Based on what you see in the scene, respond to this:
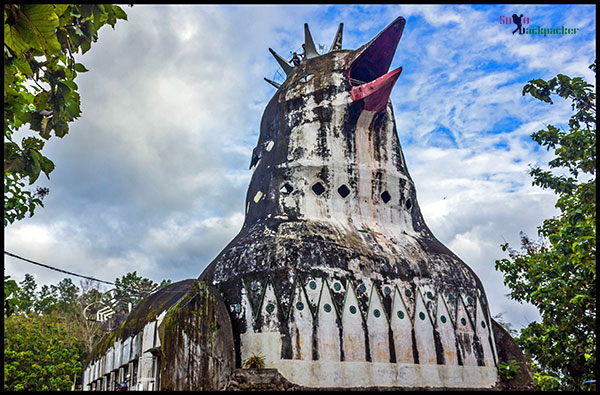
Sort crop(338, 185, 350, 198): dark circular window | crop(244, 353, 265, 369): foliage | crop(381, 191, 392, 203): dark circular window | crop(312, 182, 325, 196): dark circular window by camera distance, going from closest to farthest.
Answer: crop(244, 353, 265, 369): foliage → crop(312, 182, 325, 196): dark circular window → crop(338, 185, 350, 198): dark circular window → crop(381, 191, 392, 203): dark circular window

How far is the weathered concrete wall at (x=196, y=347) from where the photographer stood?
29.9 feet

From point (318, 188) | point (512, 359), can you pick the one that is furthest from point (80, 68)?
point (512, 359)

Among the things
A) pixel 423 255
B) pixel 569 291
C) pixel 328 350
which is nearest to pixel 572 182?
pixel 569 291

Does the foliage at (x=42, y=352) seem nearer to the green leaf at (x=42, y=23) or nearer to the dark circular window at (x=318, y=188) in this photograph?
the dark circular window at (x=318, y=188)

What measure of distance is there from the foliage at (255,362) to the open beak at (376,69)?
6852 millimetres

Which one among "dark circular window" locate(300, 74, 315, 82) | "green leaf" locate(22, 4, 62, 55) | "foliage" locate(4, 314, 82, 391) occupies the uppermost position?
"dark circular window" locate(300, 74, 315, 82)

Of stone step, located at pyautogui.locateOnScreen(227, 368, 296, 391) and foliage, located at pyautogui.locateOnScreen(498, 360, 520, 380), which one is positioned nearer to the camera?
stone step, located at pyautogui.locateOnScreen(227, 368, 296, 391)

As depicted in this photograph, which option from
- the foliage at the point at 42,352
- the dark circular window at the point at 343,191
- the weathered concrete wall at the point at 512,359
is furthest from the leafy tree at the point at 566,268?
the foliage at the point at 42,352

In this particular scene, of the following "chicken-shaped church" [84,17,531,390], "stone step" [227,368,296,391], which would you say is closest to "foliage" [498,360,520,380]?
"chicken-shaped church" [84,17,531,390]

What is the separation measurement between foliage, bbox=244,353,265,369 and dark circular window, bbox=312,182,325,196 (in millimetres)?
4257

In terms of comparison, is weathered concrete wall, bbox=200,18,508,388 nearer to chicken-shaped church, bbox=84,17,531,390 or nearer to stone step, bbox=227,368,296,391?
chicken-shaped church, bbox=84,17,531,390

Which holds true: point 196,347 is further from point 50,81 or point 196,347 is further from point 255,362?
point 50,81

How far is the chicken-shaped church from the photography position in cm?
973

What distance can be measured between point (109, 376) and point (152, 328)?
11.8ft
